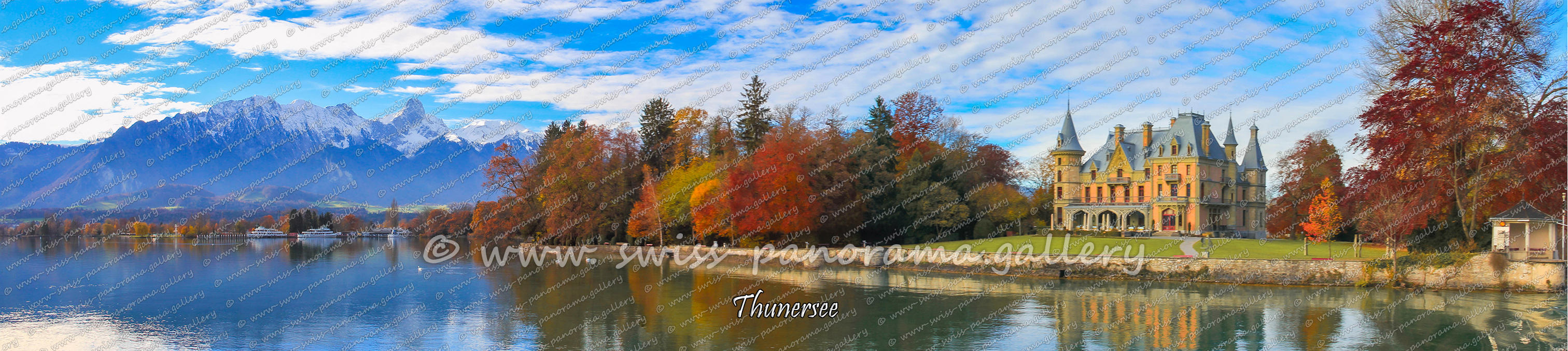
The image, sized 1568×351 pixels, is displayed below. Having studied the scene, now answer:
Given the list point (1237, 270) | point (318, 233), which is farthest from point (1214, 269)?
point (318, 233)

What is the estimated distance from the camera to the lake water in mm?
20156

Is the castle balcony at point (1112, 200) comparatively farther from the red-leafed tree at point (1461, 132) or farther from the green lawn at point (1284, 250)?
the red-leafed tree at point (1461, 132)

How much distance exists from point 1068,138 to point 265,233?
110 meters

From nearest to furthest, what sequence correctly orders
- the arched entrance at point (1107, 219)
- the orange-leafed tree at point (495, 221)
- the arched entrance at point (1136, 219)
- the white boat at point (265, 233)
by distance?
the arched entrance at point (1136, 219), the arched entrance at point (1107, 219), the orange-leafed tree at point (495, 221), the white boat at point (265, 233)

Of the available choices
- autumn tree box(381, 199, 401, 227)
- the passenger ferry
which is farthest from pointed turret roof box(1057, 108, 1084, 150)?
autumn tree box(381, 199, 401, 227)

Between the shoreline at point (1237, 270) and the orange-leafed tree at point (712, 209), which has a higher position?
the orange-leafed tree at point (712, 209)

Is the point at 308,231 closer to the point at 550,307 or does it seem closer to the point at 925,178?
the point at 925,178

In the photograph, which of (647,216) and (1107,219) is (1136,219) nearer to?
(1107,219)

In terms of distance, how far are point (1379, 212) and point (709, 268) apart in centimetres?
2541

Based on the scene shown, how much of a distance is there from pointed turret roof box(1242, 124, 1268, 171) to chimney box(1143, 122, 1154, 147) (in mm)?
6208

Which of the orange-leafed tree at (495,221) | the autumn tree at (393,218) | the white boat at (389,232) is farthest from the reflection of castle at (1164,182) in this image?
the autumn tree at (393,218)

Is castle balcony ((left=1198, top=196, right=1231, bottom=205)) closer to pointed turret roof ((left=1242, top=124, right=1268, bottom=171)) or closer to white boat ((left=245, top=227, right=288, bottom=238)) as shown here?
pointed turret roof ((left=1242, top=124, right=1268, bottom=171))

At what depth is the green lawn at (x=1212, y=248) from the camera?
107 ft

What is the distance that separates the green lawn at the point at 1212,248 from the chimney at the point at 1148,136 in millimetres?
12823
